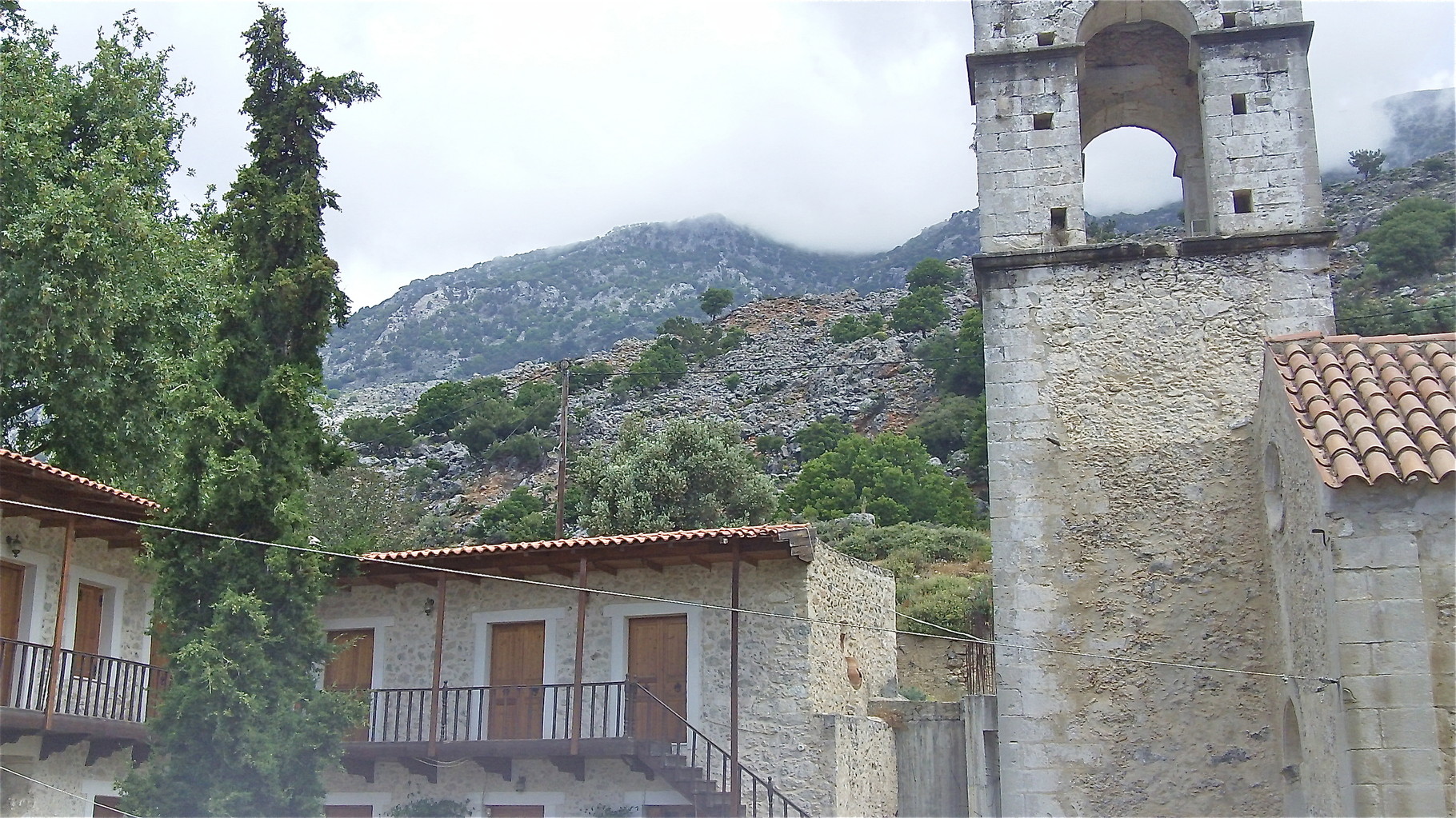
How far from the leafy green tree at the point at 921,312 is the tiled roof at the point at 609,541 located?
58307mm

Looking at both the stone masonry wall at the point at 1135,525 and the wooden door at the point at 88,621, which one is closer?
the stone masonry wall at the point at 1135,525

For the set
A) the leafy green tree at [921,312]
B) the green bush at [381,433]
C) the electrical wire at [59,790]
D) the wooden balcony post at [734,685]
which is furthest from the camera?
the leafy green tree at [921,312]

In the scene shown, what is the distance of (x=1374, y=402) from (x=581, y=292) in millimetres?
120818

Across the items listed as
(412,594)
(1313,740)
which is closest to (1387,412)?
(1313,740)

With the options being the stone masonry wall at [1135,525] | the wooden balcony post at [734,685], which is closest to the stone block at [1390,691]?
the stone masonry wall at [1135,525]

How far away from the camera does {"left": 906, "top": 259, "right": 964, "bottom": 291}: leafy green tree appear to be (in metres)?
82.8

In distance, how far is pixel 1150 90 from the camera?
13625mm

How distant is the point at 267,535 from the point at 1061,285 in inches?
358

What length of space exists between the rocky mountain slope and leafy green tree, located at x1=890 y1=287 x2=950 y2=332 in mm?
26962

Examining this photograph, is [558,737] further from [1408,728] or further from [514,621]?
[1408,728]

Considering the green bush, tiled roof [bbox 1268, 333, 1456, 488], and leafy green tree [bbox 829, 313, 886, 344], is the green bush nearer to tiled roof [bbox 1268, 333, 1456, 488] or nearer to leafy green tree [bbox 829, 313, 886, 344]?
leafy green tree [bbox 829, 313, 886, 344]

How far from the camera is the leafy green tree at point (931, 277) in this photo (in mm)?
82812

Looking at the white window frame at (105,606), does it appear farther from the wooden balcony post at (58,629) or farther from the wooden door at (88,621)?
the wooden balcony post at (58,629)

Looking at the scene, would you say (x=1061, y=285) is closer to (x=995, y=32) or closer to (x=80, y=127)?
(x=995, y=32)
